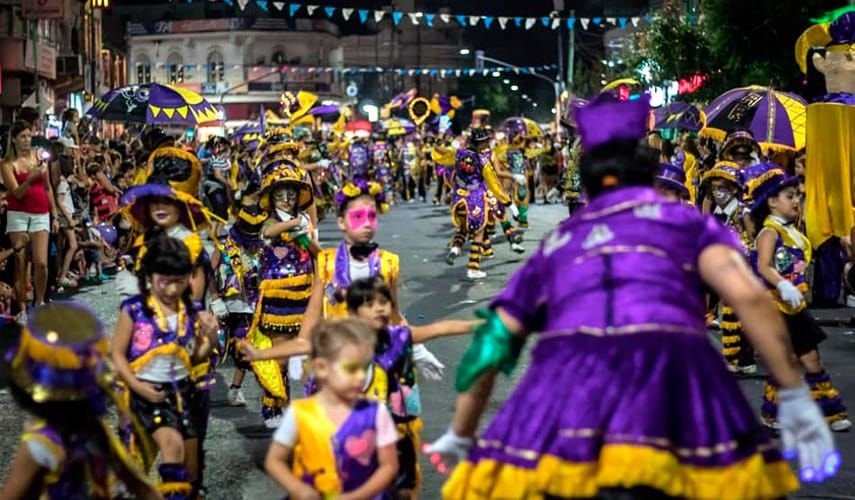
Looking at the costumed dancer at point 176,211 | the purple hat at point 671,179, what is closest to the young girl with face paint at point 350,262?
the costumed dancer at point 176,211

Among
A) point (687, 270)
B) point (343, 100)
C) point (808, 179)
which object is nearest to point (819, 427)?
point (687, 270)

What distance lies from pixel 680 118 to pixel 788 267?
12.0 metres

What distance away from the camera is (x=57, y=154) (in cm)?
1669

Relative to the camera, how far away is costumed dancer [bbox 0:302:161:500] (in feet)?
15.5

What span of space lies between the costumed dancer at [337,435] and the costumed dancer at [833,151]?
7.96m

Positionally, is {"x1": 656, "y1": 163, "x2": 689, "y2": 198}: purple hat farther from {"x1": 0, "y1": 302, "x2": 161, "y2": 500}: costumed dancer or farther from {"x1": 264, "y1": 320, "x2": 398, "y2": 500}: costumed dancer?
{"x1": 0, "y1": 302, "x2": 161, "y2": 500}: costumed dancer

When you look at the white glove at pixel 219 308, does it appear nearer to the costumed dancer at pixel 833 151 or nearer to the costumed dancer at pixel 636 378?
the costumed dancer at pixel 833 151

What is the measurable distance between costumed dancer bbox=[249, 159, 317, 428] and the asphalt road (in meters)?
0.31

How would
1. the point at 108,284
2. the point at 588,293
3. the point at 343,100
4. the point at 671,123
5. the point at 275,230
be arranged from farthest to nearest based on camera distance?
1. the point at 343,100
2. the point at 671,123
3. the point at 108,284
4. the point at 275,230
5. the point at 588,293

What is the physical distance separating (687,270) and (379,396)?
2.01 meters

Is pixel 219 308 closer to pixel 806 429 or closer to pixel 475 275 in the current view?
pixel 806 429

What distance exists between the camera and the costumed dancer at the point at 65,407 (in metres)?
4.73

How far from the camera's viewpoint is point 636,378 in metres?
3.93

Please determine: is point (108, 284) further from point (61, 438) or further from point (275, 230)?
point (61, 438)
